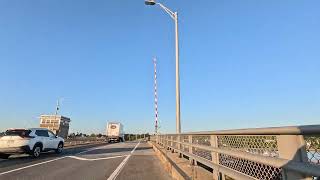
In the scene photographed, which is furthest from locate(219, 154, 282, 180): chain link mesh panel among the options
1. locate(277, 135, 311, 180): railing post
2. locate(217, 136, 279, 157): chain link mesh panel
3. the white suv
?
the white suv

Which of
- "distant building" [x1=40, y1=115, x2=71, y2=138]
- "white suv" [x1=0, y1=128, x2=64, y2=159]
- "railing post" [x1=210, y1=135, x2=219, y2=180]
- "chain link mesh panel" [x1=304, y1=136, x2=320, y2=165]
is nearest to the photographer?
"chain link mesh panel" [x1=304, y1=136, x2=320, y2=165]

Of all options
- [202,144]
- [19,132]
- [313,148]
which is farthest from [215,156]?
[19,132]

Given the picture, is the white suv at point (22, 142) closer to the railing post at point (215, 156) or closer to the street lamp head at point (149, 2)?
the street lamp head at point (149, 2)

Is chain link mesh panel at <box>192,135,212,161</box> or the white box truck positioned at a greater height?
the white box truck

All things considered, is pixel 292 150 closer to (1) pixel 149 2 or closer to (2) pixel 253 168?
(2) pixel 253 168

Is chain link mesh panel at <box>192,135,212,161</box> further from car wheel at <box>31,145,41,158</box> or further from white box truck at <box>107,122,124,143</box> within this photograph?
white box truck at <box>107,122,124,143</box>

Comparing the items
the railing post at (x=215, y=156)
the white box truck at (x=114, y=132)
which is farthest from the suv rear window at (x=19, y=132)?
the white box truck at (x=114, y=132)

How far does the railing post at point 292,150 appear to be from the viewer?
2.93 metres

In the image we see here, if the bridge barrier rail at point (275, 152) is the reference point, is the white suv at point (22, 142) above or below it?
above

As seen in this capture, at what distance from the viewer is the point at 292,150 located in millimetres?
3076

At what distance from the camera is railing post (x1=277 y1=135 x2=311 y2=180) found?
2.93 meters

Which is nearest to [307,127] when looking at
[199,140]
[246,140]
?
[246,140]

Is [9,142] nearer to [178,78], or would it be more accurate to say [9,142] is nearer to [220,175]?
[178,78]

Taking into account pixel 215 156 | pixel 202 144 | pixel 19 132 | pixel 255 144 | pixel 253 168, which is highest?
pixel 19 132
